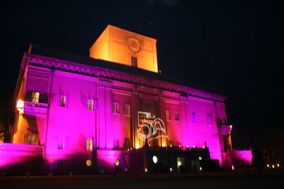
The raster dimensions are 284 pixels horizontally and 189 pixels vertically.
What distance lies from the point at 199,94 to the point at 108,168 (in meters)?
24.0

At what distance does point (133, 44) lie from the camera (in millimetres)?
49312

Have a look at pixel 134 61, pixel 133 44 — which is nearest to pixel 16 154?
pixel 134 61

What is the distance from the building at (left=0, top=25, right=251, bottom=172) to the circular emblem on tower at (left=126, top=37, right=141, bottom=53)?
19cm

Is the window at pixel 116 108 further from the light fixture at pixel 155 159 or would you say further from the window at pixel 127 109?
the light fixture at pixel 155 159

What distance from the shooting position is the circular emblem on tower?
160 feet

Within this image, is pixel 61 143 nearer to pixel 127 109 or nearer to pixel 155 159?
pixel 127 109

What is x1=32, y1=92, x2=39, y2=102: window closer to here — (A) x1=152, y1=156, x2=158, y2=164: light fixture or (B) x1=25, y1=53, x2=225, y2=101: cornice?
(B) x1=25, y1=53, x2=225, y2=101: cornice

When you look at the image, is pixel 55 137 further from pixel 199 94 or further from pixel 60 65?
pixel 199 94

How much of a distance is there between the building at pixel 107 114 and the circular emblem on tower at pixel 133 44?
0.19m

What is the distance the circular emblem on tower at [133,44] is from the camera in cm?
4872

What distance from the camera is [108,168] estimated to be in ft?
115

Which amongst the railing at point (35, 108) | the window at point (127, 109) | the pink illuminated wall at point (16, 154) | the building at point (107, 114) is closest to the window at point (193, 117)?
the building at point (107, 114)

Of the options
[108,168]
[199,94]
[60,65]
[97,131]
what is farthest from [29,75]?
[199,94]

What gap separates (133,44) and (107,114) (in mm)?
16734
